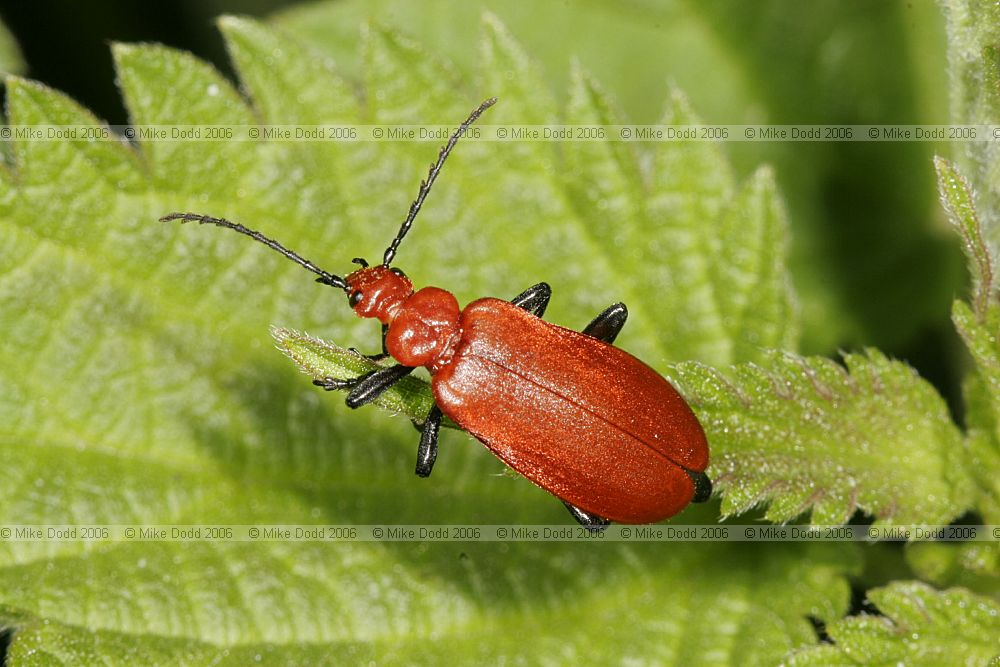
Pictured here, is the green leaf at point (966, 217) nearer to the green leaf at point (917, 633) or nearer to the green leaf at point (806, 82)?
the green leaf at point (917, 633)

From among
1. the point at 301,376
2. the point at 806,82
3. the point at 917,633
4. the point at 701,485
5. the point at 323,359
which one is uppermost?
the point at 806,82

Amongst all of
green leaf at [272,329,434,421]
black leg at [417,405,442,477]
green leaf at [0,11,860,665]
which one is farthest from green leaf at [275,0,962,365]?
green leaf at [272,329,434,421]

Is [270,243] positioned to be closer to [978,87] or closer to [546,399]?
[546,399]

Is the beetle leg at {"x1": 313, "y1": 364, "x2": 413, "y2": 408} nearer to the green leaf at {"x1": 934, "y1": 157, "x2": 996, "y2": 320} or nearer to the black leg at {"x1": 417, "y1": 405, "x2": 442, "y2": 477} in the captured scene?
the black leg at {"x1": 417, "y1": 405, "x2": 442, "y2": 477}

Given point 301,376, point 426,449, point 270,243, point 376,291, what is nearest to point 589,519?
point 426,449

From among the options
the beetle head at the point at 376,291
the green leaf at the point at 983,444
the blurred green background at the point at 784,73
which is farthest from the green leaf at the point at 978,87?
the blurred green background at the point at 784,73

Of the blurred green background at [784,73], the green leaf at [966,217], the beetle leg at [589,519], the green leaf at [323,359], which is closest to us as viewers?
the green leaf at [323,359]

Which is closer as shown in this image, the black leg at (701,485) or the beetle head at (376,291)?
the black leg at (701,485)
